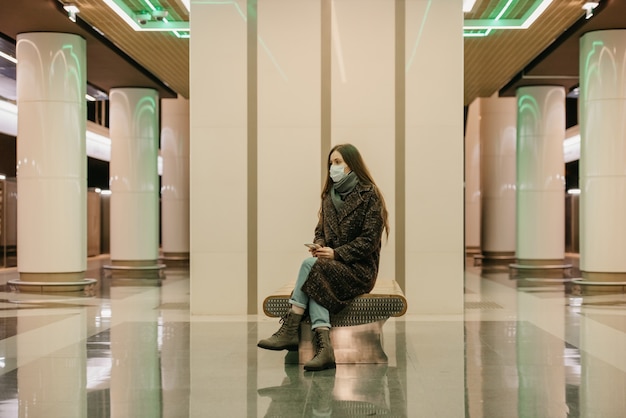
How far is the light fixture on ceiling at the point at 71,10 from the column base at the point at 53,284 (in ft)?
16.2

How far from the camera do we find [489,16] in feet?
52.2

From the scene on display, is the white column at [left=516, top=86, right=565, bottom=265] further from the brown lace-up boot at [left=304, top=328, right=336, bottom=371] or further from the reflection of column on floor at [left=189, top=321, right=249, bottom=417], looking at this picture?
the brown lace-up boot at [left=304, top=328, right=336, bottom=371]

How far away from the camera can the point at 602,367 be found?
7285mm

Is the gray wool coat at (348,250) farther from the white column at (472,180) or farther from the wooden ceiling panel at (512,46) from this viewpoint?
the white column at (472,180)

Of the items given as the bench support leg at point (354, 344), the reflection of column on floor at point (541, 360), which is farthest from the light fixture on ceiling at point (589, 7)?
the bench support leg at point (354, 344)

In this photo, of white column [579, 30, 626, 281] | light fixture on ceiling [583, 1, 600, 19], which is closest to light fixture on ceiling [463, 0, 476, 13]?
light fixture on ceiling [583, 1, 600, 19]

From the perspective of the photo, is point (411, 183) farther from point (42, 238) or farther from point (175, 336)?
point (42, 238)

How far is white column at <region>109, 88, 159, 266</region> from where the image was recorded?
23344 millimetres

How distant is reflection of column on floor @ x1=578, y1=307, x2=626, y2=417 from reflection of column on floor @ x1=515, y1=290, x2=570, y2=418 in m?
0.18

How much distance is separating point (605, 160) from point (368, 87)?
6941 millimetres

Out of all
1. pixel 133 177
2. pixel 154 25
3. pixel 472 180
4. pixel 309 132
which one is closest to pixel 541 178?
pixel 133 177

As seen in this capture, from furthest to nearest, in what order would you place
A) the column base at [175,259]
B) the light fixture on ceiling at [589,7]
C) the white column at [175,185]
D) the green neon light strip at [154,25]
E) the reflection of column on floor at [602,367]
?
the white column at [175,185] < the column base at [175,259] < the green neon light strip at [154,25] < the light fixture on ceiling at [589,7] < the reflection of column on floor at [602,367]

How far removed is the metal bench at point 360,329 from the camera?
24.4 ft

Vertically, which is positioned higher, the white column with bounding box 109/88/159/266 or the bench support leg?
the white column with bounding box 109/88/159/266
